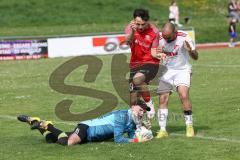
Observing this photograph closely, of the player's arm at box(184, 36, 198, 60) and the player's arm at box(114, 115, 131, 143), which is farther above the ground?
the player's arm at box(184, 36, 198, 60)

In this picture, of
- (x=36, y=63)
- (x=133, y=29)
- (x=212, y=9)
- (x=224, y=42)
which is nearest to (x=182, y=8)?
(x=212, y=9)

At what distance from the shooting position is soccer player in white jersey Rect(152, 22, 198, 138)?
45.6 feet

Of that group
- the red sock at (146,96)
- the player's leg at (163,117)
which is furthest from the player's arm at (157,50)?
the red sock at (146,96)

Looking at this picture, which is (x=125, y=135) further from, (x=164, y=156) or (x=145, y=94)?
(x=164, y=156)

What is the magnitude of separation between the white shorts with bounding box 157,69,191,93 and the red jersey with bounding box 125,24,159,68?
2.65ft

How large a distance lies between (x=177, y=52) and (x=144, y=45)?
4.41 feet

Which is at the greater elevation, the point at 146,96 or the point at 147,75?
the point at 147,75

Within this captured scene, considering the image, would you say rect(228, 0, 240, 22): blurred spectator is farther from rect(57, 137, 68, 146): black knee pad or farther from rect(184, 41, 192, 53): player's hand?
rect(57, 137, 68, 146): black knee pad

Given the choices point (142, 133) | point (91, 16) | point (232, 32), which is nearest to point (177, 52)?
point (142, 133)

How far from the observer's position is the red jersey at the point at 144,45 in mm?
15047

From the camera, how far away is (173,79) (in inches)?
559

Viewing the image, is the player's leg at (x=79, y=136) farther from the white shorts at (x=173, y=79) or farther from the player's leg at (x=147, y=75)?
the player's leg at (x=147, y=75)

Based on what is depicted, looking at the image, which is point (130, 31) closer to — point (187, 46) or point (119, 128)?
point (187, 46)

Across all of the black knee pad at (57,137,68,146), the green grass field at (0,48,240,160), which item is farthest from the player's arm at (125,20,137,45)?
the black knee pad at (57,137,68,146)
